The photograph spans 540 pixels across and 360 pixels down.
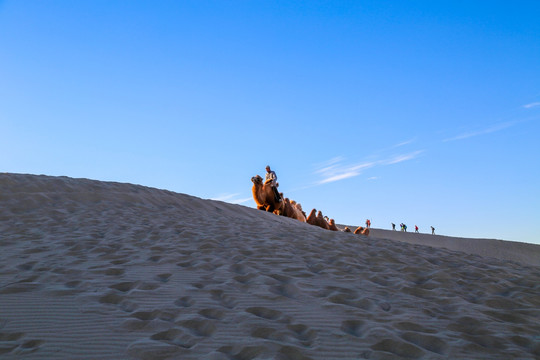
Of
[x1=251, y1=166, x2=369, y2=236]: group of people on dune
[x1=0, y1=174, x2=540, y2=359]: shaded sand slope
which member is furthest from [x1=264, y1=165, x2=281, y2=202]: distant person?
[x1=0, y1=174, x2=540, y2=359]: shaded sand slope

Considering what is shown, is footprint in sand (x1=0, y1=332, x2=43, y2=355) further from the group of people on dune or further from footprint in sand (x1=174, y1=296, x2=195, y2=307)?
the group of people on dune

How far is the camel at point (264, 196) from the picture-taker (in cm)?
1772

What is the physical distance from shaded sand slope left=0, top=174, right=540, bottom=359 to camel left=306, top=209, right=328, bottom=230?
9.09 m

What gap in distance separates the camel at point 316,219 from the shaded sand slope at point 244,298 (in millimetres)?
9091

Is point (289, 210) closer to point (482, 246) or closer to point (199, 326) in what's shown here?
point (199, 326)

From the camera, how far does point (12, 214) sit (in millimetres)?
9781

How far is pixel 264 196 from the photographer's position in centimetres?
1788

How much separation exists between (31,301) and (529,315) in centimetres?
543

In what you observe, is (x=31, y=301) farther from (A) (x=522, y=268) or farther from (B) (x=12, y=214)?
(A) (x=522, y=268)

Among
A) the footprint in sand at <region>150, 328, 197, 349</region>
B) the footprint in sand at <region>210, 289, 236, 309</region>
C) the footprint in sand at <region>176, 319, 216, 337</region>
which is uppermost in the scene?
the footprint in sand at <region>210, 289, 236, 309</region>

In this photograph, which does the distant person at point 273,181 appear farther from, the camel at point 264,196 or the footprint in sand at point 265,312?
the footprint in sand at point 265,312

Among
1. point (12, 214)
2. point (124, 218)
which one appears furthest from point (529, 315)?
point (12, 214)

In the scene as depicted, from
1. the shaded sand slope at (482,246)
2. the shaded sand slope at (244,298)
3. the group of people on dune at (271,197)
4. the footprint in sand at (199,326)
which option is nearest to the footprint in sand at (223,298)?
the shaded sand slope at (244,298)

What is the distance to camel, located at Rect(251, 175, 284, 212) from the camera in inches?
698
